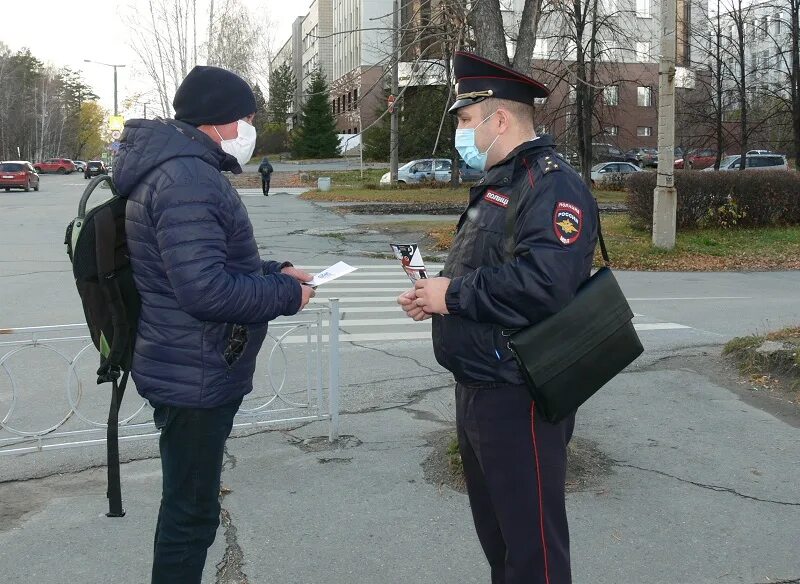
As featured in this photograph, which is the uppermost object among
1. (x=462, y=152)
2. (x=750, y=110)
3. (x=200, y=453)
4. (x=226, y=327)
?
(x=750, y=110)

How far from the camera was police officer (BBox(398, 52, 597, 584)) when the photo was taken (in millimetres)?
2506

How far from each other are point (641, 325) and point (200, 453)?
7.69 m

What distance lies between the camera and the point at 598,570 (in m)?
3.71

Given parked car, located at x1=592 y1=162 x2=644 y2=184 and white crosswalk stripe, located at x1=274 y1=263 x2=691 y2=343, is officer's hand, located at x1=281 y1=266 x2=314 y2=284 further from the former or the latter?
parked car, located at x1=592 y1=162 x2=644 y2=184

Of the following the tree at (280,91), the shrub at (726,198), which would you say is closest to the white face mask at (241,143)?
the shrub at (726,198)

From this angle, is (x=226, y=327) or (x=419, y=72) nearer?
(x=226, y=327)

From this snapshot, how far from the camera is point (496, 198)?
8.70 feet

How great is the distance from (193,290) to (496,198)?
0.99 m

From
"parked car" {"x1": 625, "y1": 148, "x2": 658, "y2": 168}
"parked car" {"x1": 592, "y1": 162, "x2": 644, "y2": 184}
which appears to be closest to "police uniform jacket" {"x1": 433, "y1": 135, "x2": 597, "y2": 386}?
"parked car" {"x1": 592, "y1": 162, "x2": 644, "y2": 184}

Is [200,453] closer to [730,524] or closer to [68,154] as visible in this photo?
[730,524]

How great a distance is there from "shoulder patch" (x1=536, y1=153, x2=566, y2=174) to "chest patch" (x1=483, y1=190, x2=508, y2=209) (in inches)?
5.9

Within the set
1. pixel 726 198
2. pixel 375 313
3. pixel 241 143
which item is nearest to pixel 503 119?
pixel 241 143

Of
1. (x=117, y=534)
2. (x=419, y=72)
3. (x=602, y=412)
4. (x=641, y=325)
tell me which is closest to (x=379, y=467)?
(x=117, y=534)

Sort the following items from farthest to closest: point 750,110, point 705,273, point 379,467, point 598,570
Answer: point 750,110
point 705,273
point 379,467
point 598,570
